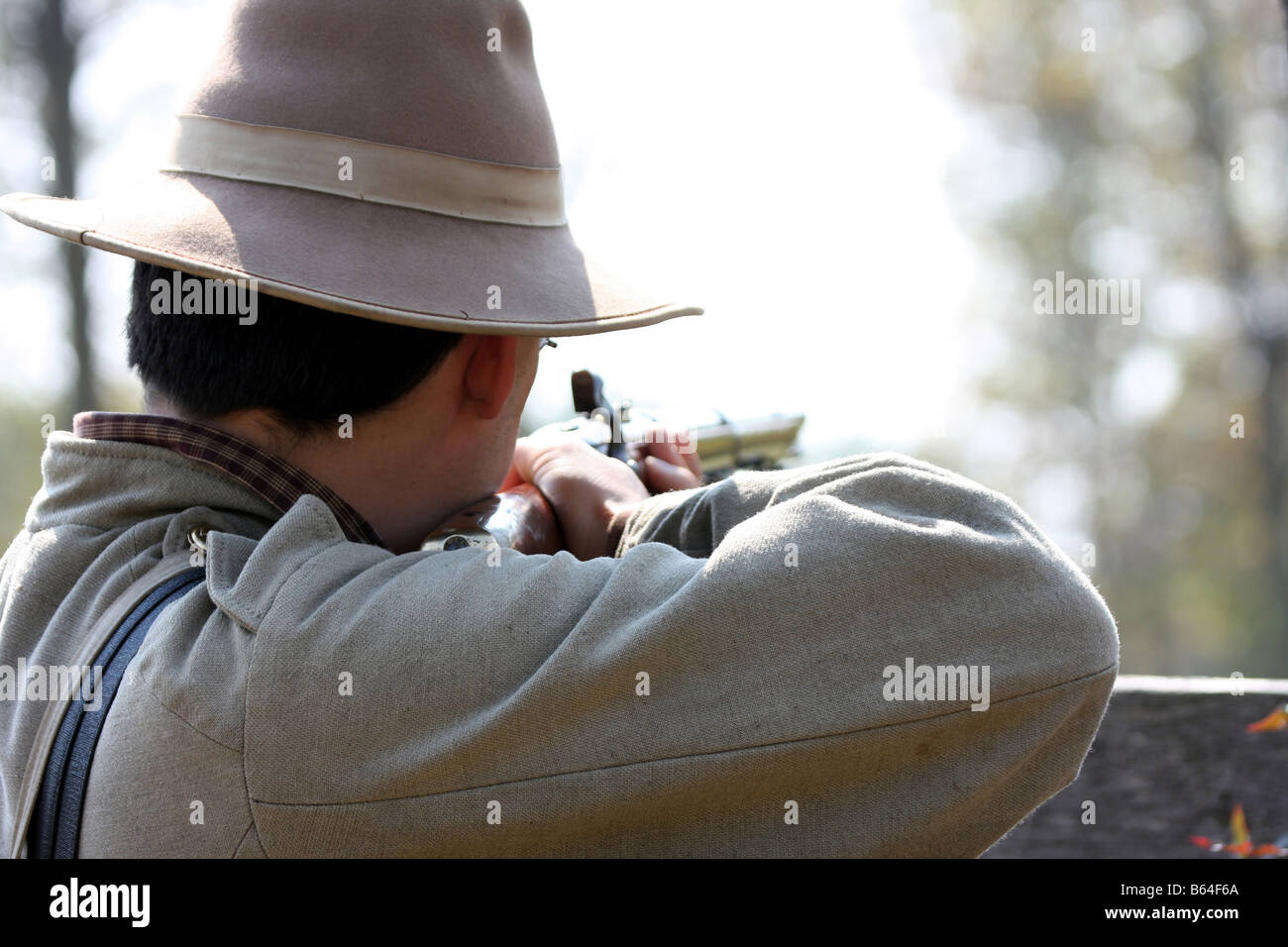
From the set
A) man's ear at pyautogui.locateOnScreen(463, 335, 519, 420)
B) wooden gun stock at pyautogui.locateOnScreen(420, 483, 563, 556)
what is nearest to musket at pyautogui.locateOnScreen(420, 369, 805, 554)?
wooden gun stock at pyautogui.locateOnScreen(420, 483, 563, 556)

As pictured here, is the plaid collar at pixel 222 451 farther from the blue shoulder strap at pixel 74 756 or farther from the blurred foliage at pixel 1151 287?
the blurred foliage at pixel 1151 287

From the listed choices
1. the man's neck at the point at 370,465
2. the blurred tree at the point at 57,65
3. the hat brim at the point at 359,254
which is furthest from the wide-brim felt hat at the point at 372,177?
the blurred tree at the point at 57,65

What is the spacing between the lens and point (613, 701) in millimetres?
1635

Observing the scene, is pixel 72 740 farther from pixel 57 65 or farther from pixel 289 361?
pixel 57 65

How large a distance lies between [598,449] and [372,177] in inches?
42.2

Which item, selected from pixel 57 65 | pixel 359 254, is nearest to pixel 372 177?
pixel 359 254

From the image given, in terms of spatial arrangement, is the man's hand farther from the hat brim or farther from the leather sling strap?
the leather sling strap

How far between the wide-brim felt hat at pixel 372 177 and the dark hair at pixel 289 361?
0.09 meters

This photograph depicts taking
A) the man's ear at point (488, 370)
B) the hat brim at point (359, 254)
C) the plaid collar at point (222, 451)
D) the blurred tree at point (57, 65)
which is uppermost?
the blurred tree at point (57, 65)

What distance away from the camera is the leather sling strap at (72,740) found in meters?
1.71

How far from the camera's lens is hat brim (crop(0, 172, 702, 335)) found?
6.07ft

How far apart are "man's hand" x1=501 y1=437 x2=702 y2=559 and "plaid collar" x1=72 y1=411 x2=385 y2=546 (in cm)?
57
